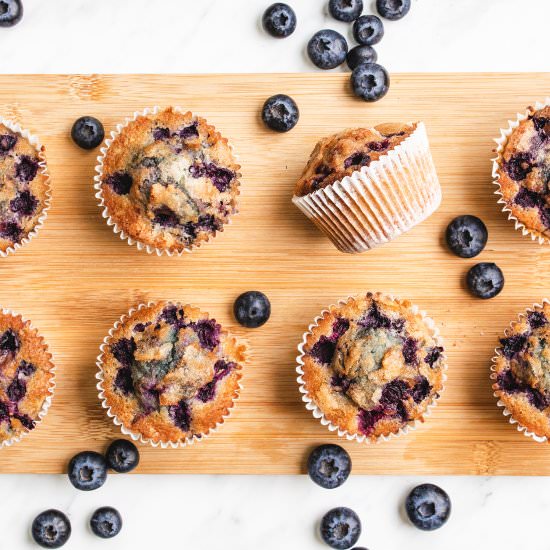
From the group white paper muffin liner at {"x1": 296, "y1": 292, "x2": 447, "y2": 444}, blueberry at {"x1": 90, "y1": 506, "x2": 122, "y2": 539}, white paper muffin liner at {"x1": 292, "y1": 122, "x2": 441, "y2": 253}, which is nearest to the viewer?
white paper muffin liner at {"x1": 292, "y1": 122, "x2": 441, "y2": 253}

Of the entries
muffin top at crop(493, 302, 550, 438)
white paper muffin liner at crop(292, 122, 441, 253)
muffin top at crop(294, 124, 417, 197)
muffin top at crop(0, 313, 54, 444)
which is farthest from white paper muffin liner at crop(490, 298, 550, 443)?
muffin top at crop(0, 313, 54, 444)

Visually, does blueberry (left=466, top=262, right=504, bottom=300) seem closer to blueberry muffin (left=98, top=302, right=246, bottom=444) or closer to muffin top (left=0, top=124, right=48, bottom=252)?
blueberry muffin (left=98, top=302, right=246, bottom=444)

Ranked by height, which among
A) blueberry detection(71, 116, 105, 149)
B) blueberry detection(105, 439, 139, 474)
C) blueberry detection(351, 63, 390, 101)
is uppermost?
blueberry detection(351, 63, 390, 101)

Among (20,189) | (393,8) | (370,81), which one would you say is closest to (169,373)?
(20,189)

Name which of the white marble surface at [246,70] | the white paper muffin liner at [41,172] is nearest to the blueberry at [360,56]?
the white marble surface at [246,70]

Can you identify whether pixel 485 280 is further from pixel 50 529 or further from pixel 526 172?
pixel 50 529

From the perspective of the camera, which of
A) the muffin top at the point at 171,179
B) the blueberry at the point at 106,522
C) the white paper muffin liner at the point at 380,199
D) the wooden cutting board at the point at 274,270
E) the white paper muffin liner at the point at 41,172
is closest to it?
the white paper muffin liner at the point at 380,199

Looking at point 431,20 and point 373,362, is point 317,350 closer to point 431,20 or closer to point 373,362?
point 373,362

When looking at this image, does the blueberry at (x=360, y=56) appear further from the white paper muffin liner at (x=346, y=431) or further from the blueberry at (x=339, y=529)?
the blueberry at (x=339, y=529)
